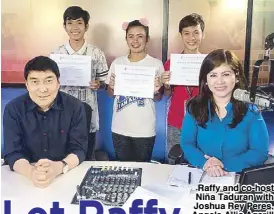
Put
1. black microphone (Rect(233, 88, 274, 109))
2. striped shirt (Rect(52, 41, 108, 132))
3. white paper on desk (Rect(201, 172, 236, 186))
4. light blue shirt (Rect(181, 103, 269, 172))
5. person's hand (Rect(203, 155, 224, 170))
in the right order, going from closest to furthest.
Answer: black microphone (Rect(233, 88, 274, 109)) → white paper on desk (Rect(201, 172, 236, 186)) → person's hand (Rect(203, 155, 224, 170)) → light blue shirt (Rect(181, 103, 269, 172)) → striped shirt (Rect(52, 41, 108, 132))

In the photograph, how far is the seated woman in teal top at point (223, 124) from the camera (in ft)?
6.72

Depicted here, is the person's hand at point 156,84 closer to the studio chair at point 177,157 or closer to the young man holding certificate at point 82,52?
the young man holding certificate at point 82,52

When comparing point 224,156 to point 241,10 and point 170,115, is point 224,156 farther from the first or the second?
point 241,10

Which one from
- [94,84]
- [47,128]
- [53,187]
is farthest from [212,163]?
[94,84]

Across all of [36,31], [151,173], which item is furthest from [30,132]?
[36,31]

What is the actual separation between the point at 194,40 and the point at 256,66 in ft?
4.27

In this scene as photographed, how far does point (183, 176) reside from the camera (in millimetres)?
1860

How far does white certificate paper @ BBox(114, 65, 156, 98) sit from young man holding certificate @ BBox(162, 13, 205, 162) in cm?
10

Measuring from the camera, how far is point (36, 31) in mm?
3676

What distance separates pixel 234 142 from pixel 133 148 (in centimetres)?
100

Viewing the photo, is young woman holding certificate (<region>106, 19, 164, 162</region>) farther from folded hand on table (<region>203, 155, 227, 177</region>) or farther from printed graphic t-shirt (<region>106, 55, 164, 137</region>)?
folded hand on table (<region>203, 155, 227, 177</region>)

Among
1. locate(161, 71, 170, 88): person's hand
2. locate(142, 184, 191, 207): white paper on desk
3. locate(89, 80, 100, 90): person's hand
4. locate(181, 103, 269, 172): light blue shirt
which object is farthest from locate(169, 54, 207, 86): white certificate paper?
locate(142, 184, 191, 207): white paper on desk

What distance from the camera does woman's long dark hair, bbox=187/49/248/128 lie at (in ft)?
6.82

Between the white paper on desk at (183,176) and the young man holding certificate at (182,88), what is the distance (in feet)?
2.85
